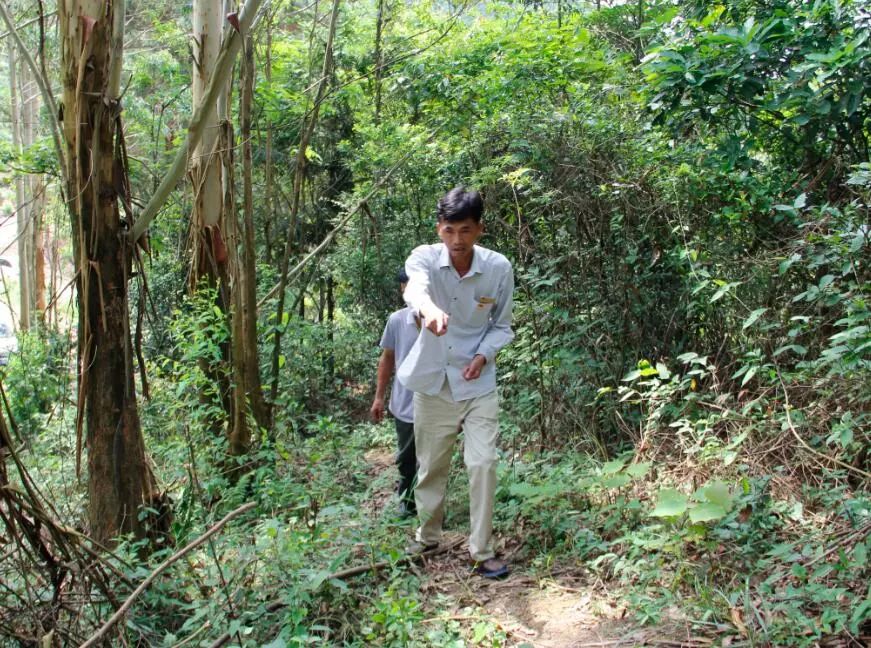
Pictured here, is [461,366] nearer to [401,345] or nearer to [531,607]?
[401,345]

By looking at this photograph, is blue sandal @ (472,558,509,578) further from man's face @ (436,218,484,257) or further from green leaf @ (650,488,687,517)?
man's face @ (436,218,484,257)

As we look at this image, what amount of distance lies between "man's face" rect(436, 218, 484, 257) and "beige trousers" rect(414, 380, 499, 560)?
80 centimetres

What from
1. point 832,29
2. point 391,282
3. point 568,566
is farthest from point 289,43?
point 568,566

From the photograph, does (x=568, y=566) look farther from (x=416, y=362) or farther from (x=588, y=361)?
(x=588, y=361)

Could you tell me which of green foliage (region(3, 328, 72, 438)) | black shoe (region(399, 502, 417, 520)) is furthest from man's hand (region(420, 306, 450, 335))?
green foliage (region(3, 328, 72, 438))

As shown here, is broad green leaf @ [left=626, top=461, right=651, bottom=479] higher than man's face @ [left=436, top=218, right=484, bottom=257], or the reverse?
man's face @ [left=436, top=218, right=484, bottom=257]

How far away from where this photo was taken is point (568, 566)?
427cm

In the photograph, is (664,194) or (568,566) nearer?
(568,566)

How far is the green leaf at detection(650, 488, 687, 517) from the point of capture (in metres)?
3.84

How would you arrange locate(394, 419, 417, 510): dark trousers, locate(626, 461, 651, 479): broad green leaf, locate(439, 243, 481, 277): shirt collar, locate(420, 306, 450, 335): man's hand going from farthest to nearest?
locate(394, 419, 417, 510): dark trousers < locate(626, 461, 651, 479): broad green leaf < locate(439, 243, 481, 277): shirt collar < locate(420, 306, 450, 335): man's hand

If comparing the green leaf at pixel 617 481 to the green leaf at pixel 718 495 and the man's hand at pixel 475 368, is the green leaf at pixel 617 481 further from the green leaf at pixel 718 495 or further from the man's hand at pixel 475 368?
the man's hand at pixel 475 368

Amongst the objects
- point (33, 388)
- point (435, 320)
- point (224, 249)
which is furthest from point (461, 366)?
point (33, 388)

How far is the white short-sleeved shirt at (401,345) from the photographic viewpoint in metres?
5.12

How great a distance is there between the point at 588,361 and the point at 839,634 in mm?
3226
